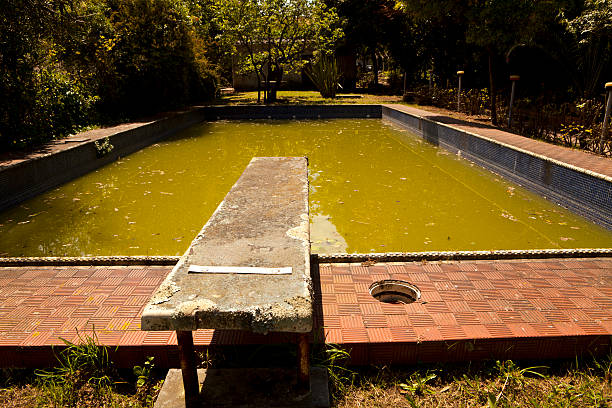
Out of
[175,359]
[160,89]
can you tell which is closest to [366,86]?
[160,89]

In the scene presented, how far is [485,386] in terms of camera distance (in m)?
2.39

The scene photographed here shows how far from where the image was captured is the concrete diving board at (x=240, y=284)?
6.19 feet

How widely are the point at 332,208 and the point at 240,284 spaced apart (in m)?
3.73

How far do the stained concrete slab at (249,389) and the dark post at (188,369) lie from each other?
0.05 m

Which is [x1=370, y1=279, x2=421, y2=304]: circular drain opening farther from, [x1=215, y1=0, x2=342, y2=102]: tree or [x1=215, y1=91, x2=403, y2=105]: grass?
[x1=215, y1=0, x2=342, y2=102]: tree

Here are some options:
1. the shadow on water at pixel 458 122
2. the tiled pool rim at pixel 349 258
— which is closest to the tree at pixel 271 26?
the shadow on water at pixel 458 122

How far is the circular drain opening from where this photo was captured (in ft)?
10.4

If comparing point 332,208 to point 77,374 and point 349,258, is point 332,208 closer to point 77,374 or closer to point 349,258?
point 349,258

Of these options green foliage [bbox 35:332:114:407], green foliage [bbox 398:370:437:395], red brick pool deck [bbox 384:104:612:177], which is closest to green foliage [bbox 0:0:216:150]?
green foliage [bbox 35:332:114:407]

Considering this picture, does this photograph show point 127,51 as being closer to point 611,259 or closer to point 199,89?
point 199,89

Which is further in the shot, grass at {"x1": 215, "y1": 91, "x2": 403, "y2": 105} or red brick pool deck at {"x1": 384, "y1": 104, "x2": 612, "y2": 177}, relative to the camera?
grass at {"x1": 215, "y1": 91, "x2": 403, "y2": 105}

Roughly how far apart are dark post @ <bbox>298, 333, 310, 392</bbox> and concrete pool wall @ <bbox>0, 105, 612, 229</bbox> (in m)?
4.66

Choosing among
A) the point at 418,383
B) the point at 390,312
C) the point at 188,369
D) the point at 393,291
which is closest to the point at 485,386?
the point at 418,383

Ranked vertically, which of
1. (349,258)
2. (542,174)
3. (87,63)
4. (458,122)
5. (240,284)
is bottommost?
(349,258)
